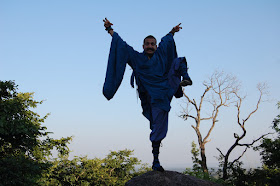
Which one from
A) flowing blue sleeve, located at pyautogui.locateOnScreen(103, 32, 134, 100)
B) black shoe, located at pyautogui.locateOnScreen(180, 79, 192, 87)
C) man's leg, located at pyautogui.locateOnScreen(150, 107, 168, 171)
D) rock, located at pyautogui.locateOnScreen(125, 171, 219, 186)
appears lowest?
rock, located at pyautogui.locateOnScreen(125, 171, 219, 186)

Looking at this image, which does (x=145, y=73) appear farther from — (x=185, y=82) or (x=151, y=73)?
(x=185, y=82)

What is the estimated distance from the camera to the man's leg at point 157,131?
498 centimetres

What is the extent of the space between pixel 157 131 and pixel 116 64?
1510 millimetres

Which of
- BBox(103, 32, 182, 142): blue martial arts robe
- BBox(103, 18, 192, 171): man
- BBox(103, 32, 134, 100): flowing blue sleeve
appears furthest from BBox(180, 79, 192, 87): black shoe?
BBox(103, 32, 134, 100): flowing blue sleeve

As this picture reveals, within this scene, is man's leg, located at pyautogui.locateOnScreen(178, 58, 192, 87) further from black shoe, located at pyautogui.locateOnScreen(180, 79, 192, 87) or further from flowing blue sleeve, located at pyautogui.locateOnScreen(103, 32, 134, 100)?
flowing blue sleeve, located at pyautogui.locateOnScreen(103, 32, 134, 100)

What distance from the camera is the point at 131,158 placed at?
16734mm

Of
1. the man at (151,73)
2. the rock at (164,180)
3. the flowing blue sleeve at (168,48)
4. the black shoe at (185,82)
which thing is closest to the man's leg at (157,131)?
the man at (151,73)

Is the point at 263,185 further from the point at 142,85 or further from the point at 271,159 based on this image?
the point at 142,85

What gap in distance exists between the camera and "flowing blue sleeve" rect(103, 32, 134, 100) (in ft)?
17.6

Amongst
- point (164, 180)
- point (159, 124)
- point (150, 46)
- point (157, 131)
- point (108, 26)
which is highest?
point (108, 26)

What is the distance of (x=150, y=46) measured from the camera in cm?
558

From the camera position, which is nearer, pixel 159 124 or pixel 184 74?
pixel 159 124

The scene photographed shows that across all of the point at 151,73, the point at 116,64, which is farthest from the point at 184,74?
the point at 116,64

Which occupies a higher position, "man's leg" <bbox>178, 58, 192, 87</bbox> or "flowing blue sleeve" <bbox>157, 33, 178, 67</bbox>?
"flowing blue sleeve" <bbox>157, 33, 178, 67</bbox>
